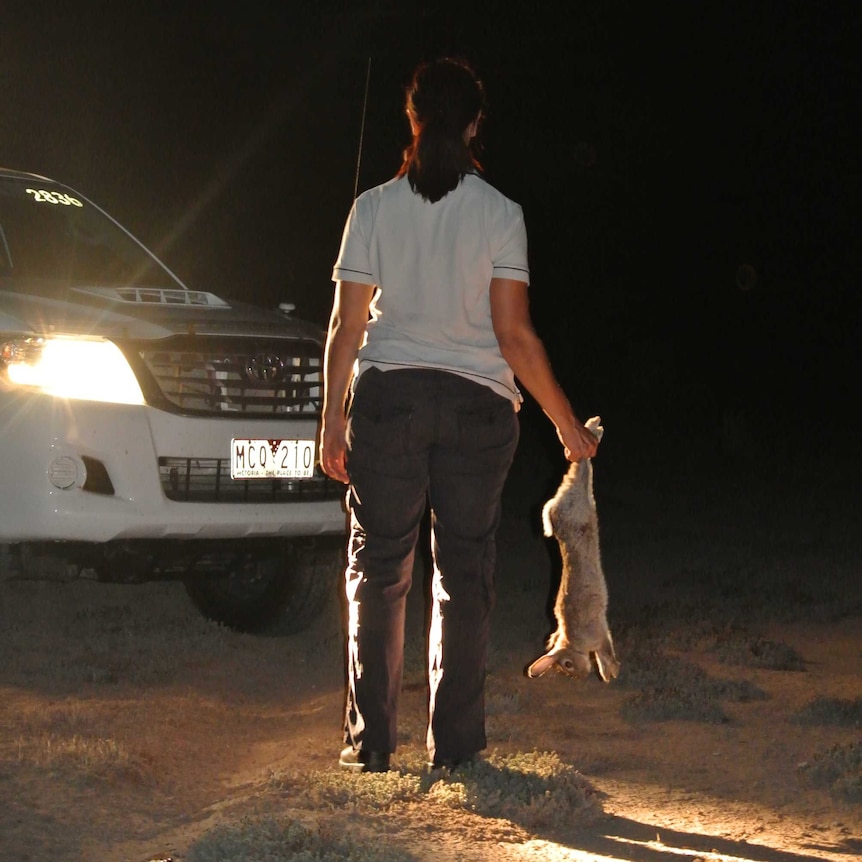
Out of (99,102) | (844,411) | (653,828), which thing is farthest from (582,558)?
(844,411)

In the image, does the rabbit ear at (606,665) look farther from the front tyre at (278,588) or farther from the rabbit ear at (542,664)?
the front tyre at (278,588)

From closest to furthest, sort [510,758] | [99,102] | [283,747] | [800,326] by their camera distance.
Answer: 1. [510,758]
2. [283,747]
3. [99,102]
4. [800,326]

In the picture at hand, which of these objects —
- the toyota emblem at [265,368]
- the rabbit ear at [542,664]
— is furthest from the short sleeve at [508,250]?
the toyota emblem at [265,368]

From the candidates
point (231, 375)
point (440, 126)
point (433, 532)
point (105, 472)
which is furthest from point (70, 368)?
point (440, 126)

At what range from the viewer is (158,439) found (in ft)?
17.6

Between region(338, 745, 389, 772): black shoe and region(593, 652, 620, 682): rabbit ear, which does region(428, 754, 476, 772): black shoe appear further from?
region(593, 652, 620, 682): rabbit ear

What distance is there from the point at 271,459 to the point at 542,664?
1.71 m

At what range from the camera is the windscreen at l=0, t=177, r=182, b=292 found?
629 cm

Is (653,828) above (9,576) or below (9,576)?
below

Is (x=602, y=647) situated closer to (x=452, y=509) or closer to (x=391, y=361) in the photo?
(x=452, y=509)

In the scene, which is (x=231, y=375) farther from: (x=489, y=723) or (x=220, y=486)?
(x=489, y=723)

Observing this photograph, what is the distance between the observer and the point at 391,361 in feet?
12.8

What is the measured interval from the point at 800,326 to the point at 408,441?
39859mm

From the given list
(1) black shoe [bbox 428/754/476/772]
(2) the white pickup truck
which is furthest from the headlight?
(1) black shoe [bbox 428/754/476/772]
